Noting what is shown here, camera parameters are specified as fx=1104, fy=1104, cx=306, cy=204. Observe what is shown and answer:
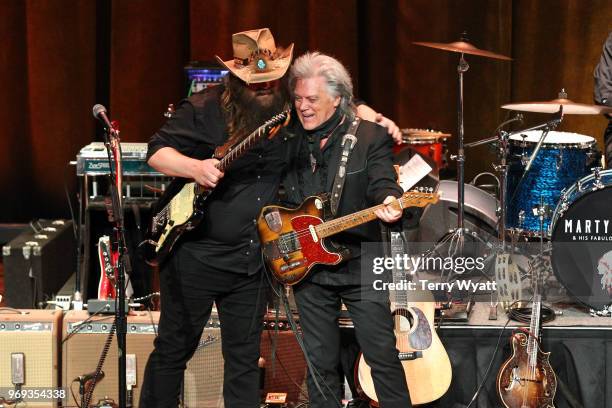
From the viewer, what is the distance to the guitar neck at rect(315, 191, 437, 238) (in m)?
4.76

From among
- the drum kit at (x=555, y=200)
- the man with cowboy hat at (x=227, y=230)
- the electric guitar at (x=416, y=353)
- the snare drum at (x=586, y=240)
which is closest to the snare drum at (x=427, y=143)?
the drum kit at (x=555, y=200)

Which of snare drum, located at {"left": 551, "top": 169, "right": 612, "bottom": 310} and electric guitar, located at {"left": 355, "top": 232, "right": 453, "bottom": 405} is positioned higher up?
snare drum, located at {"left": 551, "top": 169, "right": 612, "bottom": 310}

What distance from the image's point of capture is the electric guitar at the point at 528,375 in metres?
5.79

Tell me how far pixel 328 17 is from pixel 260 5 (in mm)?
535

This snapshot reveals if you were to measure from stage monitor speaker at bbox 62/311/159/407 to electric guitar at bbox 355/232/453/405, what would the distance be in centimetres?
118

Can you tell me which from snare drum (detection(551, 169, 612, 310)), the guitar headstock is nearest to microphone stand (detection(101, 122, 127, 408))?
the guitar headstock

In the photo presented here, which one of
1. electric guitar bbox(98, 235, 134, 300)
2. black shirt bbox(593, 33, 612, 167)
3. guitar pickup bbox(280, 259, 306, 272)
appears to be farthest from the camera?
black shirt bbox(593, 33, 612, 167)

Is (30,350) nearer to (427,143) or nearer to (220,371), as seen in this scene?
(220,371)

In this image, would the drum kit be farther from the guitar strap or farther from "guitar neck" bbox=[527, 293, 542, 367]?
the guitar strap

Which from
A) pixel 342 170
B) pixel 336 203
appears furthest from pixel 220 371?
pixel 342 170

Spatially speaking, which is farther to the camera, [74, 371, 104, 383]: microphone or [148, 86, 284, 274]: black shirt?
[74, 371, 104, 383]: microphone

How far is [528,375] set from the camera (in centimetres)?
580

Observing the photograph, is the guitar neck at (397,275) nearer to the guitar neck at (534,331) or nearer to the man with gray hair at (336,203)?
the man with gray hair at (336,203)

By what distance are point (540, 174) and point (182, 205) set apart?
8.13 ft
